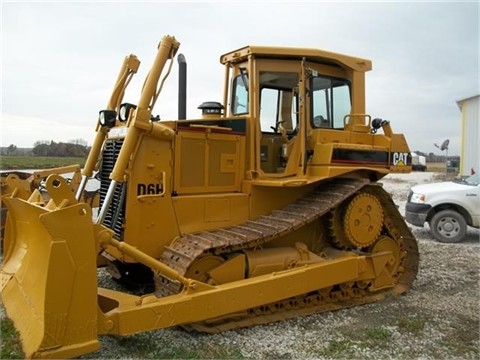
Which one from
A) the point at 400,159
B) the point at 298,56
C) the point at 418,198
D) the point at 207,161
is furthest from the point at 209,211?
the point at 418,198

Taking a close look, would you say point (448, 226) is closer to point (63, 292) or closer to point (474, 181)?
point (474, 181)

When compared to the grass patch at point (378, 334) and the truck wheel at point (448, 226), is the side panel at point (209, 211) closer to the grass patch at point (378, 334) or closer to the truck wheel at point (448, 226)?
the grass patch at point (378, 334)

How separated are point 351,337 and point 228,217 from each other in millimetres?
1901

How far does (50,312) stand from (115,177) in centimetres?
142

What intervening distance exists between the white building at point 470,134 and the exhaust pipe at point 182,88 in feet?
67.5

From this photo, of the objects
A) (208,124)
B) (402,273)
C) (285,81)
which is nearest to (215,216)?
(208,124)

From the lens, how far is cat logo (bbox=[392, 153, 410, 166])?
20.5 ft

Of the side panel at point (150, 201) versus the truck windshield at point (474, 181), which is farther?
the truck windshield at point (474, 181)

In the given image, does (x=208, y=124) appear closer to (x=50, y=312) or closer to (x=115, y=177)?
(x=115, y=177)

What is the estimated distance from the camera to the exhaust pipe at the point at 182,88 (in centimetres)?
580

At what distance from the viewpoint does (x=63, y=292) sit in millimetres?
3584

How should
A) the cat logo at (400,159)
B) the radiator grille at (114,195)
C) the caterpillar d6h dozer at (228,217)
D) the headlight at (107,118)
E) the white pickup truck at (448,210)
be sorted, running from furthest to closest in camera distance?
1. the white pickup truck at (448,210)
2. the cat logo at (400,159)
3. the headlight at (107,118)
4. the radiator grille at (114,195)
5. the caterpillar d6h dozer at (228,217)

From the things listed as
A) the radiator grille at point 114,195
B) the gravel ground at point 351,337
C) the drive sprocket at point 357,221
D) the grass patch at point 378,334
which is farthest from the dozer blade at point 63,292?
the drive sprocket at point 357,221

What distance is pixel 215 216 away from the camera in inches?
209
